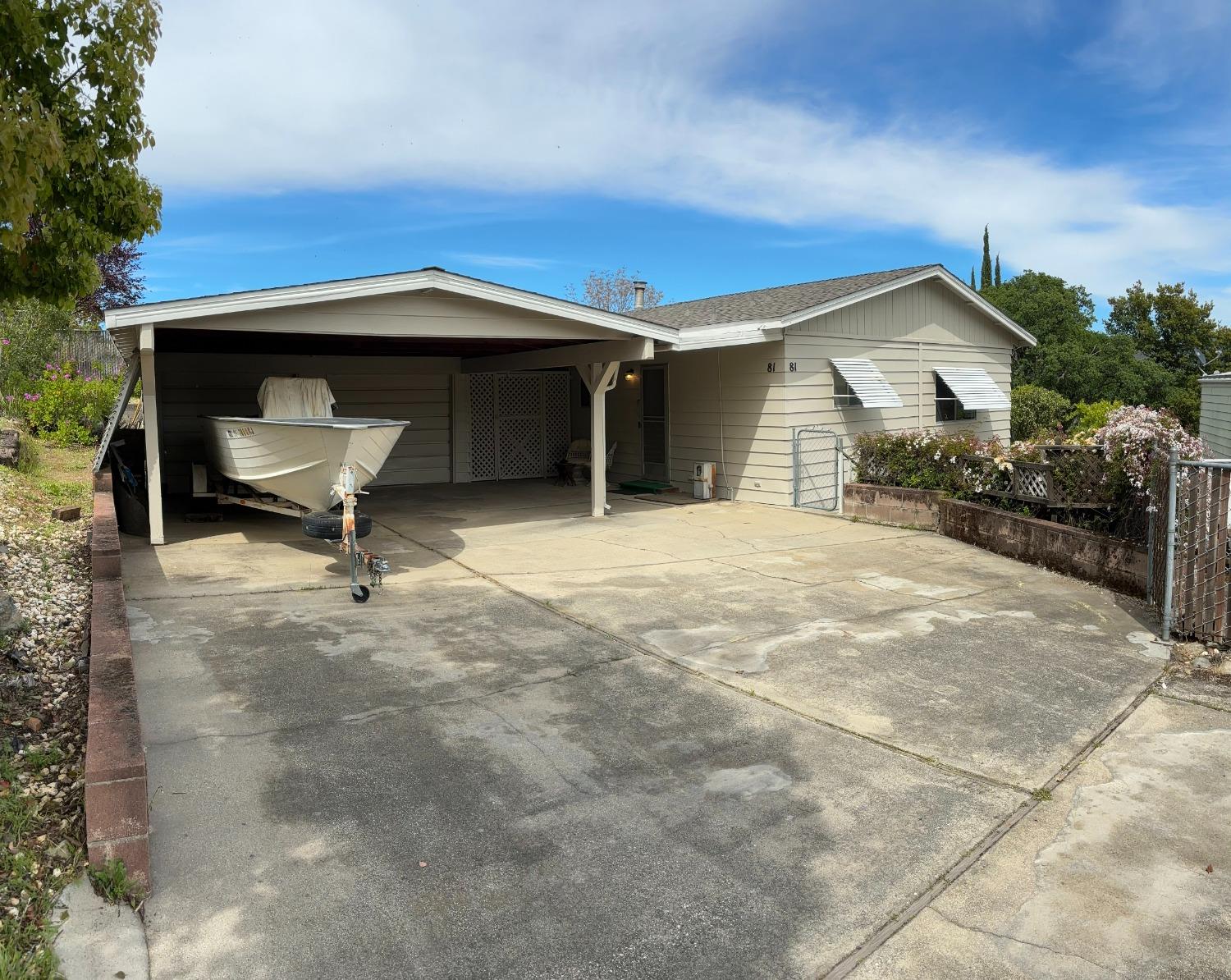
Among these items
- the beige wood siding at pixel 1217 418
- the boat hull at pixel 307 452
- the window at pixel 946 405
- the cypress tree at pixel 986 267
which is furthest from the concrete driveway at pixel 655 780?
the cypress tree at pixel 986 267

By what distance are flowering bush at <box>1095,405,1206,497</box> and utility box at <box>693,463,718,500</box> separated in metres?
5.93

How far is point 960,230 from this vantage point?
152 ft

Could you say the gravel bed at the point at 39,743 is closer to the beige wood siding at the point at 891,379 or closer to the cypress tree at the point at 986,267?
the beige wood siding at the point at 891,379

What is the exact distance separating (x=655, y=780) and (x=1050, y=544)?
19.5ft

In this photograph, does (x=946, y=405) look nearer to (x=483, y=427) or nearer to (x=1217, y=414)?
(x=1217, y=414)

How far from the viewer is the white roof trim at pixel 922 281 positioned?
39.9ft

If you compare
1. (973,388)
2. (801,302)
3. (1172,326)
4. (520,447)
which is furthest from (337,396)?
(1172,326)

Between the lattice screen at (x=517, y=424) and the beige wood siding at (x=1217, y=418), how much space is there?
34.0 feet

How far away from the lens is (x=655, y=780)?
12.8 feet

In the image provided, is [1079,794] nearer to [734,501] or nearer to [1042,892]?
[1042,892]

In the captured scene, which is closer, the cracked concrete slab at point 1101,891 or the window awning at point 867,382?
the cracked concrete slab at point 1101,891

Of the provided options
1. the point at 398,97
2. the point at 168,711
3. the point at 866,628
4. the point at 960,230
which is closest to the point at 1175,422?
the point at 866,628

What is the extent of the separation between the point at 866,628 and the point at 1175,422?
441 centimetres

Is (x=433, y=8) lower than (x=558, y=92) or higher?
lower
